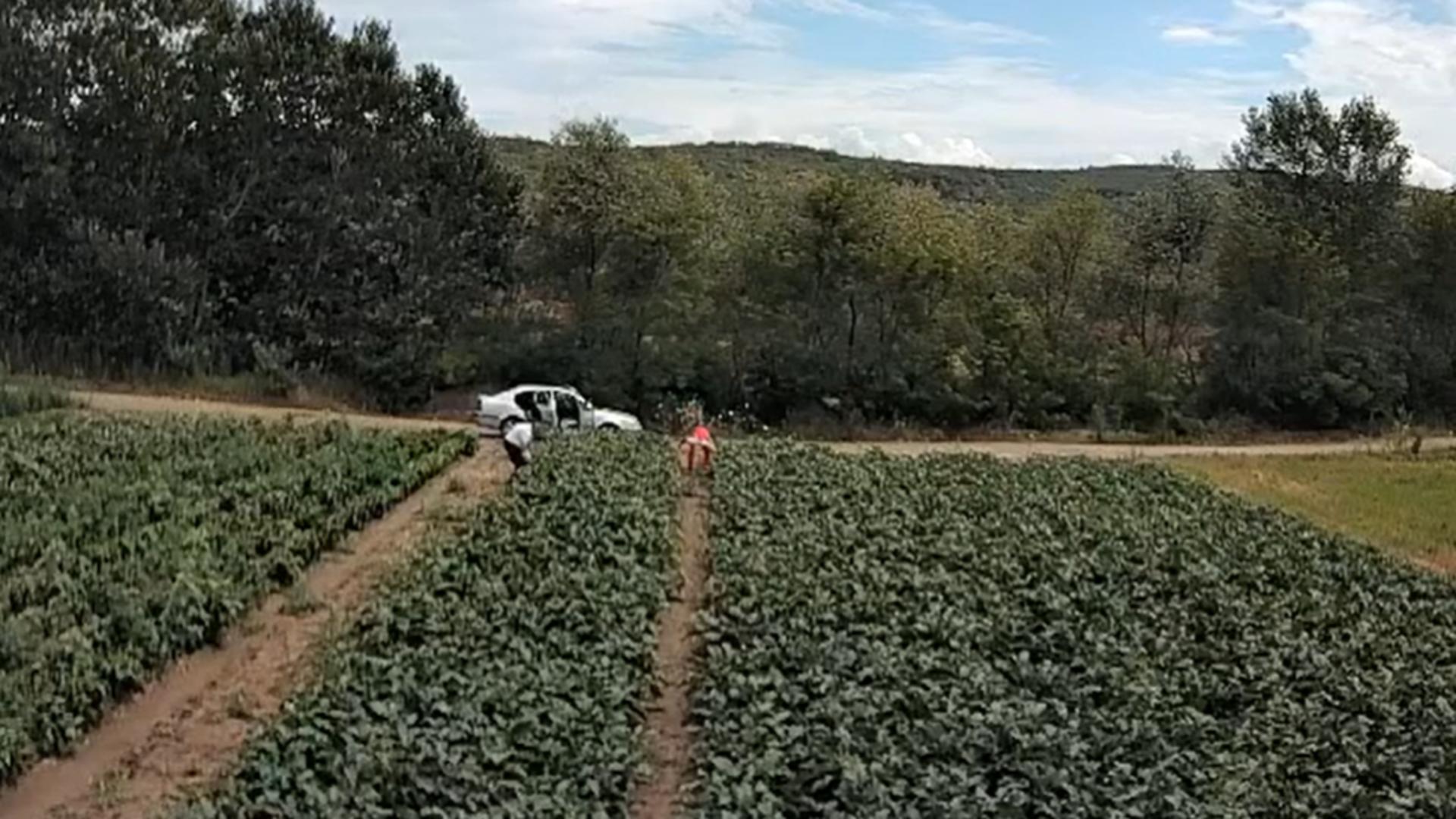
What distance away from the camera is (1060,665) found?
12672 millimetres

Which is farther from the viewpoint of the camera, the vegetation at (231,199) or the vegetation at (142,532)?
the vegetation at (231,199)

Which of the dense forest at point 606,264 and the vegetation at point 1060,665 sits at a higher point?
the dense forest at point 606,264

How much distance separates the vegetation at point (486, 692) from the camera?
30.0 ft

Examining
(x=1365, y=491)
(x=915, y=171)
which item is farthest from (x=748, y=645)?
(x=915, y=171)

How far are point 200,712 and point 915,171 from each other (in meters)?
59.1

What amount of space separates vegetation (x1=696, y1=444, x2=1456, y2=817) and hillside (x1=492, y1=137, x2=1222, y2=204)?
25.1 m

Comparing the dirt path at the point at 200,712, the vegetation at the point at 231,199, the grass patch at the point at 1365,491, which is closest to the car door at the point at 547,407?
the vegetation at the point at 231,199

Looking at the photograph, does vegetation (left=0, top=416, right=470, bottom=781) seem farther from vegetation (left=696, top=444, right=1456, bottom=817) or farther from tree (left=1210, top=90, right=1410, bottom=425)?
tree (left=1210, top=90, right=1410, bottom=425)

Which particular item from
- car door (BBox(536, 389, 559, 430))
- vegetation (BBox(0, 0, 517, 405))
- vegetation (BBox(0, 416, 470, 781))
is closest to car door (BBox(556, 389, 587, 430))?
car door (BBox(536, 389, 559, 430))

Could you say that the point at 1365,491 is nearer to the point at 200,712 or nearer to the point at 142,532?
the point at 142,532

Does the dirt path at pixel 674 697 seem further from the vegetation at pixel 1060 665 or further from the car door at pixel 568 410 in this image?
the car door at pixel 568 410

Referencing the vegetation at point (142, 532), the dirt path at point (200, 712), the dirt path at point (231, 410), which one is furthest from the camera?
the dirt path at point (231, 410)

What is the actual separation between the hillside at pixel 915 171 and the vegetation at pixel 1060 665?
2513cm

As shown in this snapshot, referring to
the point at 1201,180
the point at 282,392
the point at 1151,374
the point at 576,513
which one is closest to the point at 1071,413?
the point at 1151,374
